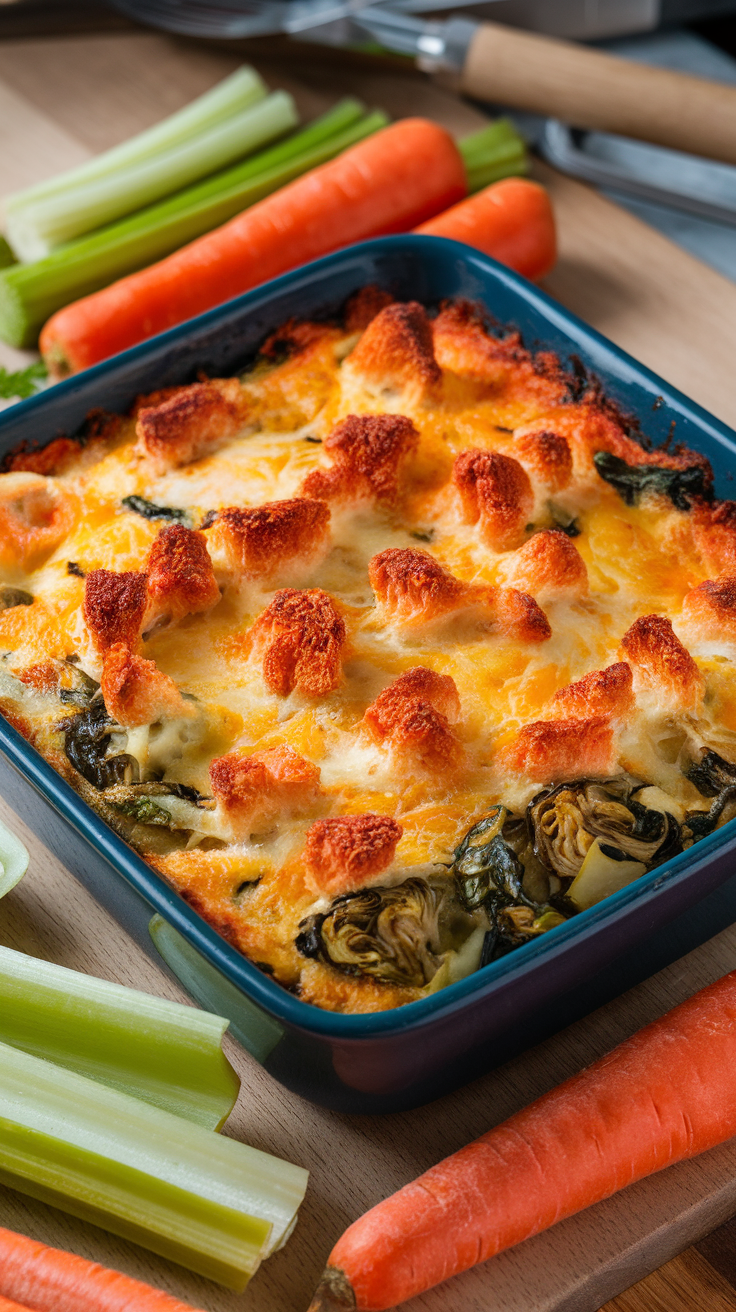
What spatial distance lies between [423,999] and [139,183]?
3049 mm

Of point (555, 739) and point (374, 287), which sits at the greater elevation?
point (374, 287)

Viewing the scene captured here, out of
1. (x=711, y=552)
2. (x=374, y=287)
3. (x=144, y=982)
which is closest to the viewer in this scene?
(x=144, y=982)

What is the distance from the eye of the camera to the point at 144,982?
248 cm

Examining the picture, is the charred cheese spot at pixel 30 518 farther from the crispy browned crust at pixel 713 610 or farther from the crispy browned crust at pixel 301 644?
the crispy browned crust at pixel 713 610

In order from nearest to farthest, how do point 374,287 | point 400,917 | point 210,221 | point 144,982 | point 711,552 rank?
point 400,917, point 144,982, point 711,552, point 374,287, point 210,221

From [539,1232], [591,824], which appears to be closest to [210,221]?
[591,824]

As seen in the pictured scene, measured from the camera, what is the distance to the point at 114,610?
2.48 meters

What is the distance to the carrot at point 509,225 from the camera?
3.79m

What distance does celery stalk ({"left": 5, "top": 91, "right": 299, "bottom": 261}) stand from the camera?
402 centimetres

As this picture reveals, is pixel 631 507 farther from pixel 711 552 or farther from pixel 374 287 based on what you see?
pixel 374 287

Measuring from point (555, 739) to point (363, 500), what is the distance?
0.75 m

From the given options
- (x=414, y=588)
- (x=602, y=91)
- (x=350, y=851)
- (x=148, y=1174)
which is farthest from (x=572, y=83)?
(x=148, y=1174)

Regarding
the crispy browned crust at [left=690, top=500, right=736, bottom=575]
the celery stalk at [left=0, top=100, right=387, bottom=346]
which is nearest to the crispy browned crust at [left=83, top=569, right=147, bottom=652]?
the crispy browned crust at [left=690, top=500, right=736, bottom=575]

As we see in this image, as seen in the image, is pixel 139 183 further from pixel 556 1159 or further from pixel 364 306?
pixel 556 1159
